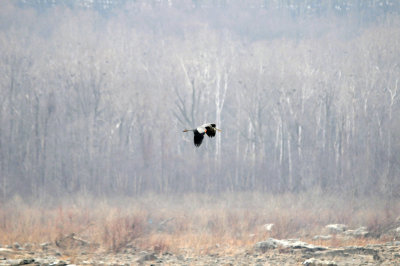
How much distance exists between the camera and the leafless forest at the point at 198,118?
4291 cm

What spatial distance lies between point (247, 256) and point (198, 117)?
25.4m

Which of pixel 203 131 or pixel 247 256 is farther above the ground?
pixel 203 131

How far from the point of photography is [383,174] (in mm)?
39750

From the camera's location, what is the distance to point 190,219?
101ft

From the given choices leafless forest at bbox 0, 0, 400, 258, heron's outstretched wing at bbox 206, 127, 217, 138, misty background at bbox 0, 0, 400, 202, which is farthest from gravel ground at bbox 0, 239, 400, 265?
misty background at bbox 0, 0, 400, 202

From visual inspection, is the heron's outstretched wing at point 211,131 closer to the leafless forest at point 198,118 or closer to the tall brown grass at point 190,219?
the tall brown grass at point 190,219

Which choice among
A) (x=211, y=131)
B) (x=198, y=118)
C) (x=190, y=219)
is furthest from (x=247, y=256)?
(x=198, y=118)

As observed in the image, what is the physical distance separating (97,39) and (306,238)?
124ft

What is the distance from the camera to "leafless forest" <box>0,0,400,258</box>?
42906 millimetres

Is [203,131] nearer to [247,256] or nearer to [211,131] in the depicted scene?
[211,131]

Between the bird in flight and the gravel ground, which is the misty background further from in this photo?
the bird in flight

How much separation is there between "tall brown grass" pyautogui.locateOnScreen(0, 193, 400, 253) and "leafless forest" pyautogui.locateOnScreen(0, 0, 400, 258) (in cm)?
197

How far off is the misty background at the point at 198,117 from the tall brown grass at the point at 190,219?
3356mm

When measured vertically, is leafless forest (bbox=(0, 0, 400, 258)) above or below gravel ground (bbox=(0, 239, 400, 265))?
above
